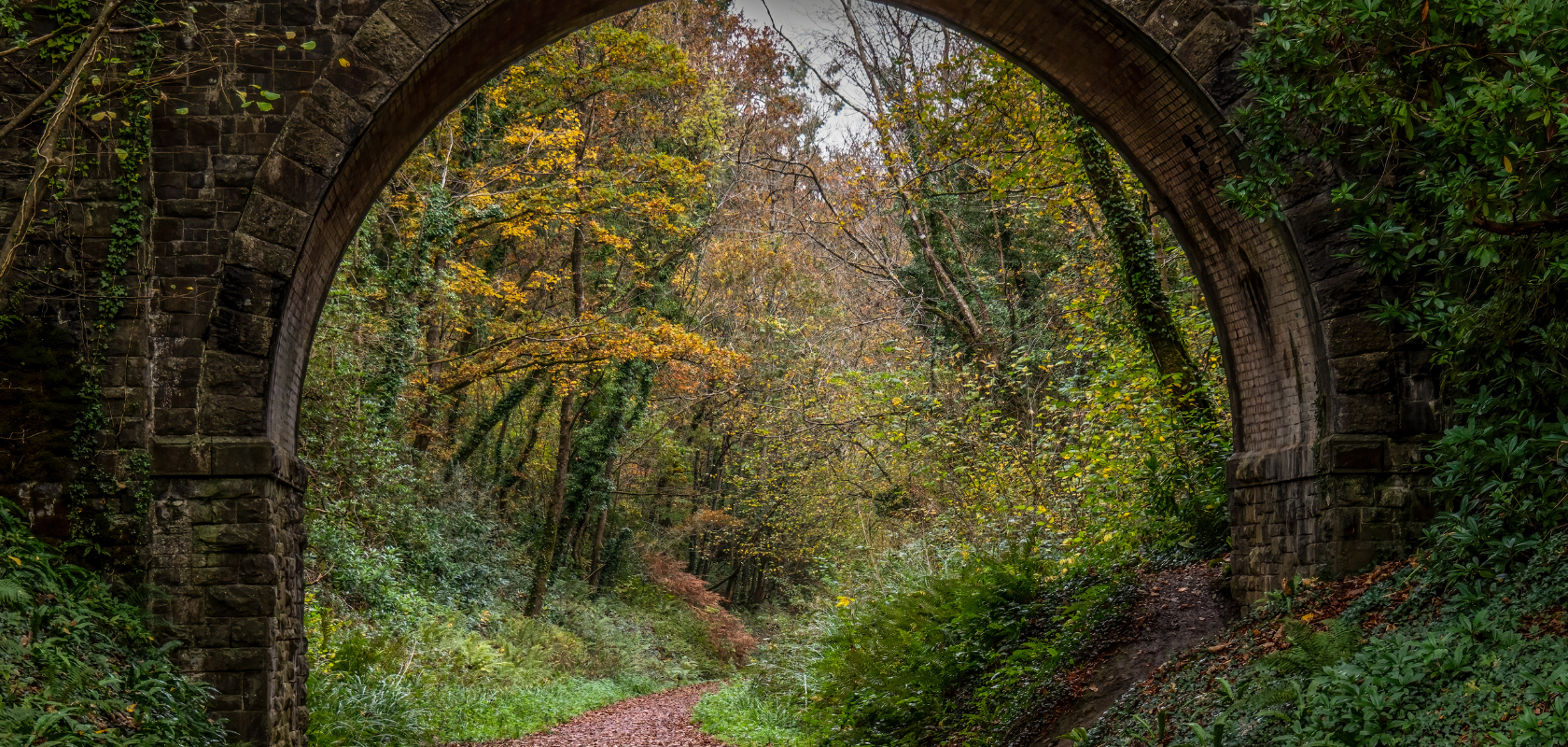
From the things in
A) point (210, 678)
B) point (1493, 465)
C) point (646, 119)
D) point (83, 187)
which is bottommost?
point (210, 678)

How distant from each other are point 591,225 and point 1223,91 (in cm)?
1092

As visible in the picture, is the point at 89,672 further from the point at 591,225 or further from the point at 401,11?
the point at 591,225

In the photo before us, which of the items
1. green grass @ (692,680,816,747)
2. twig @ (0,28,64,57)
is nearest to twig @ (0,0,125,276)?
twig @ (0,28,64,57)

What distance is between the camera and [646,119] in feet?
59.6

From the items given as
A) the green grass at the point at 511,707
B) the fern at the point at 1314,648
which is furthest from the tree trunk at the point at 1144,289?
the green grass at the point at 511,707

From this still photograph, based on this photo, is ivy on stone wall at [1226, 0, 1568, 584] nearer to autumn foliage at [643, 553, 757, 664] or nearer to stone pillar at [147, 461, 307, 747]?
stone pillar at [147, 461, 307, 747]

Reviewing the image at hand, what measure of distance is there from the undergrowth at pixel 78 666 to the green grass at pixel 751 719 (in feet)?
17.9

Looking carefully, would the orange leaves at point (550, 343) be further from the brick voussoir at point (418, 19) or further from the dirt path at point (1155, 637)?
the dirt path at point (1155, 637)

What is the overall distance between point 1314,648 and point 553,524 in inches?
620

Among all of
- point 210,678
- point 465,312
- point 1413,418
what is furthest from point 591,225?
point 1413,418

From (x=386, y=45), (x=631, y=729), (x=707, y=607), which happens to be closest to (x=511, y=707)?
(x=631, y=729)

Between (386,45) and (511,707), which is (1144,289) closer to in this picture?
(386,45)

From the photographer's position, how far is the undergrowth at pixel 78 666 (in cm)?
484

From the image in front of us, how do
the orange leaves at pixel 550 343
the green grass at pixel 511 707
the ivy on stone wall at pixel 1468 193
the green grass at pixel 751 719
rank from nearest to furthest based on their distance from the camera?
the ivy on stone wall at pixel 1468 193
the green grass at pixel 751 719
the green grass at pixel 511 707
the orange leaves at pixel 550 343
